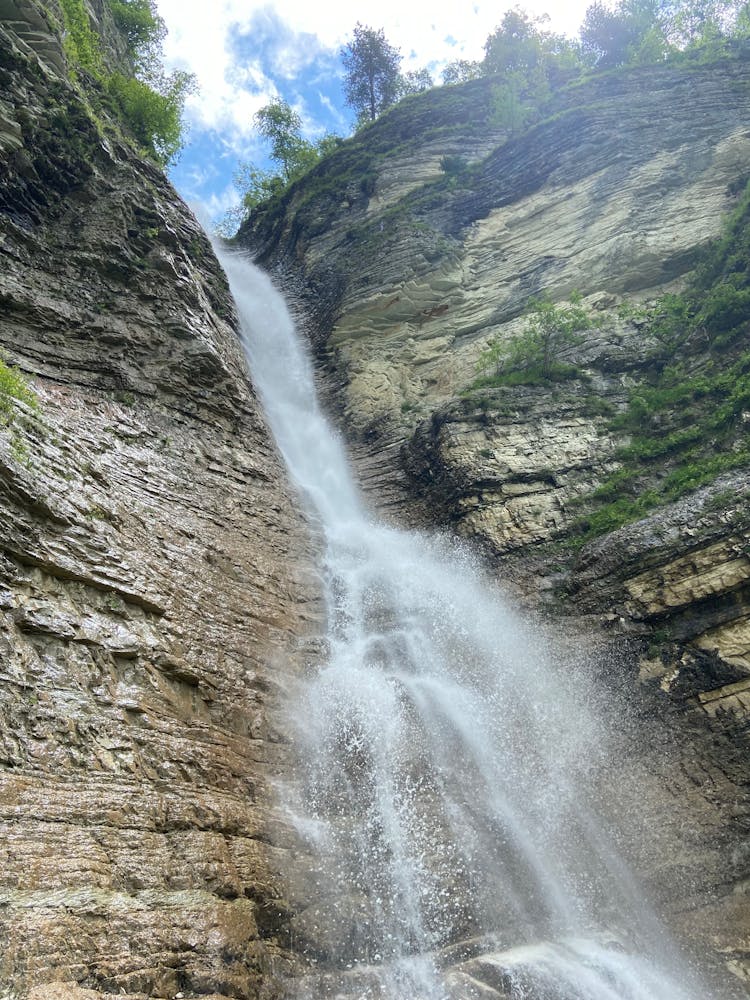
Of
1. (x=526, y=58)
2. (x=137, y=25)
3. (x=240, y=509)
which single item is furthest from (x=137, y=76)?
(x=240, y=509)

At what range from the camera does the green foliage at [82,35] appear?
2081 cm

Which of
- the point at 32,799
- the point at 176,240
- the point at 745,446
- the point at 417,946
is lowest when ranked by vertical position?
the point at 417,946

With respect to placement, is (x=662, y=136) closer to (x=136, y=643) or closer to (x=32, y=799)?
(x=136, y=643)

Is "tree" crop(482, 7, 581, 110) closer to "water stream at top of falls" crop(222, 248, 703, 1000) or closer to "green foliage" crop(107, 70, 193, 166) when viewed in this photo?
"green foliage" crop(107, 70, 193, 166)

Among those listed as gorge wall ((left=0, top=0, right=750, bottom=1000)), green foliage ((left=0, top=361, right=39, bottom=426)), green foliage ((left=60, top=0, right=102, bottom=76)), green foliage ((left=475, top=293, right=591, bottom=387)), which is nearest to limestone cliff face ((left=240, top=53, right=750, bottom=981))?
gorge wall ((left=0, top=0, right=750, bottom=1000))

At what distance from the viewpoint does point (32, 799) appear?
18.4 feet

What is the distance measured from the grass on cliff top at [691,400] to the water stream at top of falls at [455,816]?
3.94 meters

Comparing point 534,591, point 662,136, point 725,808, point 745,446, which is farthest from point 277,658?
point 662,136

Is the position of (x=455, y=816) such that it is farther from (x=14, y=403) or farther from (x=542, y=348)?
(x=542, y=348)

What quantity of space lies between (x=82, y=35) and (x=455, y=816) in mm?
27556

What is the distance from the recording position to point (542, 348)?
17109 millimetres

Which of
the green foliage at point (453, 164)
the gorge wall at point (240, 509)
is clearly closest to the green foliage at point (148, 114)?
the gorge wall at point (240, 509)

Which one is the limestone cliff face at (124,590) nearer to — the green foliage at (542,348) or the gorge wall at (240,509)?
the gorge wall at (240,509)

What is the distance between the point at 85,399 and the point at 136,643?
19.9ft
